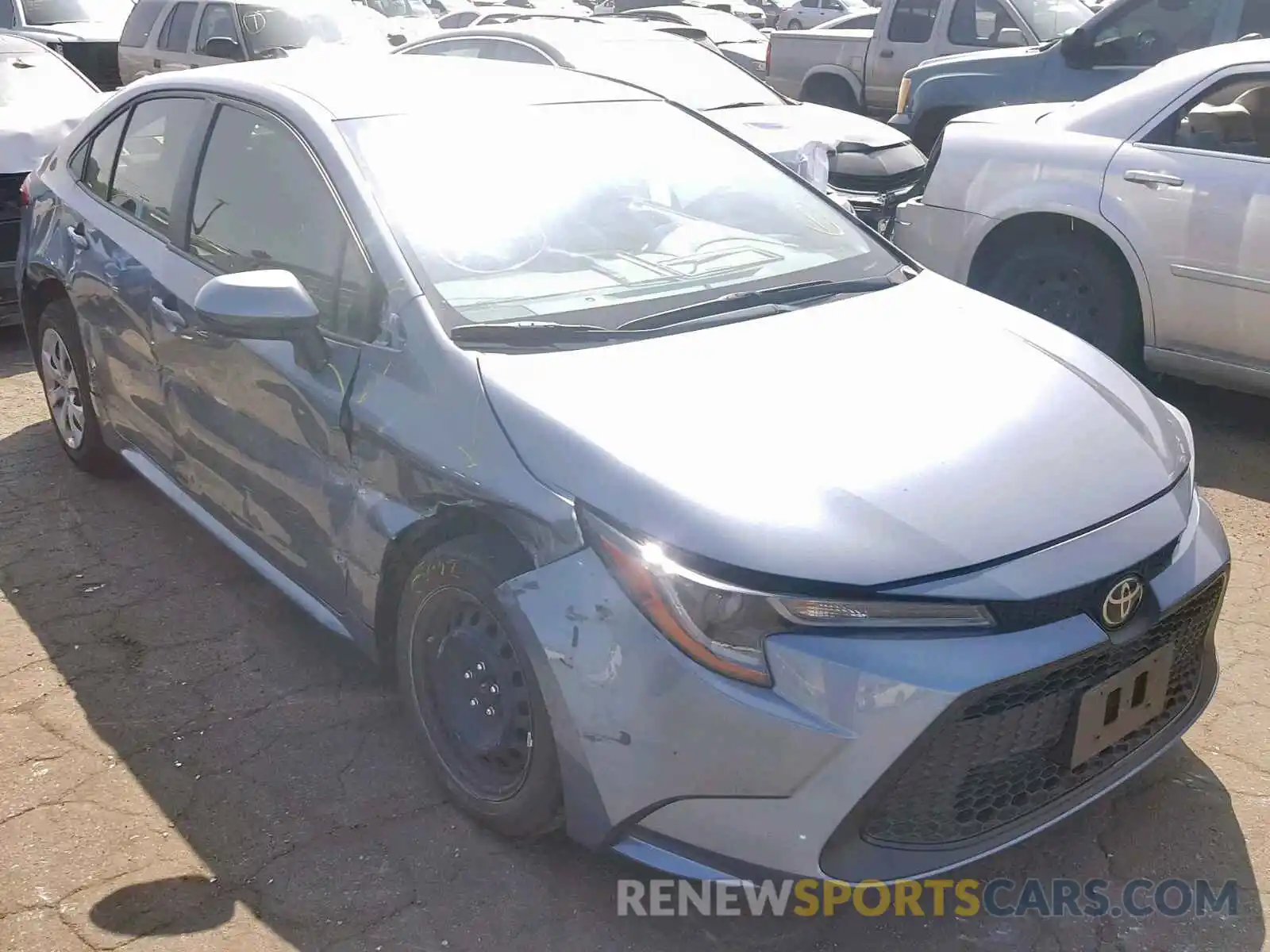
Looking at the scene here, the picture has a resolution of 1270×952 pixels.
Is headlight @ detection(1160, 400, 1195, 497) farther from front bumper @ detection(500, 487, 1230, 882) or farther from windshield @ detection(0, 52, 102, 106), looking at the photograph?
windshield @ detection(0, 52, 102, 106)

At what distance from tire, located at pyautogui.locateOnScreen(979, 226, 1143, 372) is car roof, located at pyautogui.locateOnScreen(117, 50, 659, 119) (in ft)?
7.79

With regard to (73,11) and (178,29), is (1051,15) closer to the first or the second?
(178,29)

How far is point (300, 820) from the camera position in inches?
118

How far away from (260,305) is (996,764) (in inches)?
73.7

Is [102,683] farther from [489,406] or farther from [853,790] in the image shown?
[853,790]

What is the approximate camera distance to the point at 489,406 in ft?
8.83

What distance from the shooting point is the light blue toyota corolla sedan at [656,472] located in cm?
229

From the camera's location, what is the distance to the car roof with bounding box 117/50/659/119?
3.43 m

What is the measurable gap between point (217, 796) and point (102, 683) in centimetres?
73

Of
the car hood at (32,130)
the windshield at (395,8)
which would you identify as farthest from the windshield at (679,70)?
the windshield at (395,8)

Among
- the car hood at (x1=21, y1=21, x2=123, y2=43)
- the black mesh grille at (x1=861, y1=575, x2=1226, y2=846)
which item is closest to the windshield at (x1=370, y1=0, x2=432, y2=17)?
the car hood at (x1=21, y1=21, x2=123, y2=43)

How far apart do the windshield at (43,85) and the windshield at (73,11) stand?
17.3 feet

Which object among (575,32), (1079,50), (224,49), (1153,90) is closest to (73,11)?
(224,49)

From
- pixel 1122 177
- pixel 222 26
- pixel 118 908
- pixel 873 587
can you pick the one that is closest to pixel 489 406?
pixel 873 587
